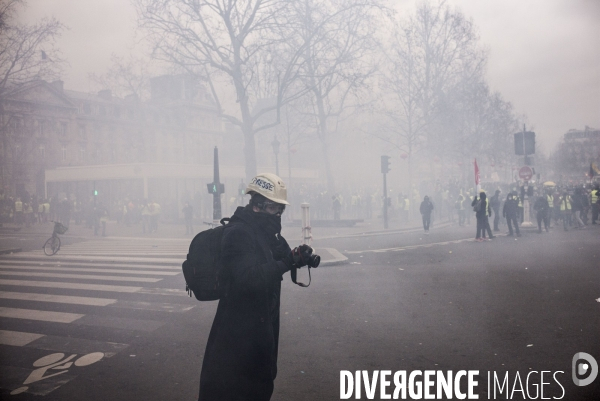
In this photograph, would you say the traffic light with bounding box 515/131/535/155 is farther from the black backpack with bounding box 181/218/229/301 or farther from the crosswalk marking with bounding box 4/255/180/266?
the black backpack with bounding box 181/218/229/301

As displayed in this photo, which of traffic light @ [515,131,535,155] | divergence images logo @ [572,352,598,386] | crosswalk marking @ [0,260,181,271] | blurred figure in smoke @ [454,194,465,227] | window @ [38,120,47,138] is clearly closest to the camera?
divergence images logo @ [572,352,598,386]

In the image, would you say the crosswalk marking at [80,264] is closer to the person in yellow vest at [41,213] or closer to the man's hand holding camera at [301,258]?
the man's hand holding camera at [301,258]

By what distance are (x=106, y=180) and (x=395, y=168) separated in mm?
35360

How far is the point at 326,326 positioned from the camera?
593 centimetres

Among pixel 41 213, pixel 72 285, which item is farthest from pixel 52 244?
pixel 41 213

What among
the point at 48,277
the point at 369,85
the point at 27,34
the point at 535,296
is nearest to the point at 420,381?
the point at 535,296

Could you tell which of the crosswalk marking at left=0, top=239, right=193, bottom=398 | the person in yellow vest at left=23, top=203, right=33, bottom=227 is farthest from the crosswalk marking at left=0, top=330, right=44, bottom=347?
the person in yellow vest at left=23, top=203, right=33, bottom=227

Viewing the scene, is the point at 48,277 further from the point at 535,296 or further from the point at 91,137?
the point at 91,137

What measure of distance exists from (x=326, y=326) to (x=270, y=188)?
355cm

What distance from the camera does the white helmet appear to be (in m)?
2.78

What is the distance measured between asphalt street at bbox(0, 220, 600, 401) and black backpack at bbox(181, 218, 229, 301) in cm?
171

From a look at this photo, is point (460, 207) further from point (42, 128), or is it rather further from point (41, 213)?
point (41, 213)

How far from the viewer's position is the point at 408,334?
5504 millimetres

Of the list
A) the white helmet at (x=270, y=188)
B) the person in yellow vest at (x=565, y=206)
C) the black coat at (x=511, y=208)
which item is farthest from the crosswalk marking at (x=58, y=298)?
the person in yellow vest at (x=565, y=206)
